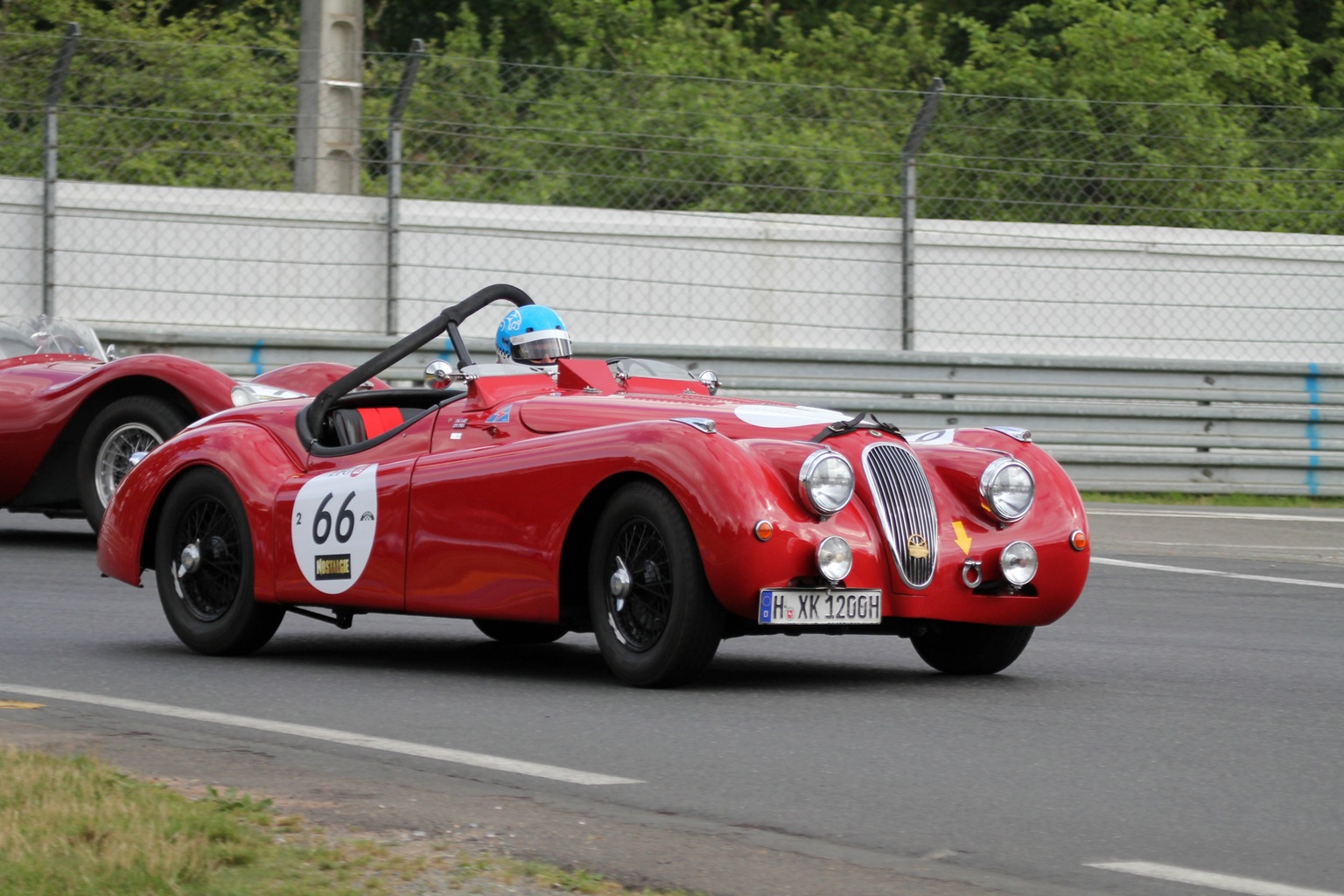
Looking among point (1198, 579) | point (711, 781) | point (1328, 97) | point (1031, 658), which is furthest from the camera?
point (1328, 97)

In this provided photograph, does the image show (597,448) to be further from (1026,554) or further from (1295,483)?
(1295,483)

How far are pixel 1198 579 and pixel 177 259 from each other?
26.6 feet

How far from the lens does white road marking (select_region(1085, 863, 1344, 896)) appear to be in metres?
3.99

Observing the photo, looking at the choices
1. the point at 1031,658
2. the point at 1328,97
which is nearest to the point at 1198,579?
the point at 1031,658

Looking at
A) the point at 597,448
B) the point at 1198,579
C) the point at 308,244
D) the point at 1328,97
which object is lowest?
the point at 1198,579

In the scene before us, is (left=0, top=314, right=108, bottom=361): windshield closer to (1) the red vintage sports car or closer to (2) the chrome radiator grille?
(1) the red vintage sports car

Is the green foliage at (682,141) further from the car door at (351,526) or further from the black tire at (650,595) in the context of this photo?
the black tire at (650,595)

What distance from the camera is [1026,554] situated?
21.8 ft

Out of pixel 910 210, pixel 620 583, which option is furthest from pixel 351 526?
pixel 910 210

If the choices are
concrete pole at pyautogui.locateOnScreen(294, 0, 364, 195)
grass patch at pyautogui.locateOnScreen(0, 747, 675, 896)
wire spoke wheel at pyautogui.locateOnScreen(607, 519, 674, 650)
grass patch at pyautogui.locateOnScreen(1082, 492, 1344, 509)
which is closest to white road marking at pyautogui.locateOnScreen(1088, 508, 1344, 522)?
grass patch at pyautogui.locateOnScreen(1082, 492, 1344, 509)

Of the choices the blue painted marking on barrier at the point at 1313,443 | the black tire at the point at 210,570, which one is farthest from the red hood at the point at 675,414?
the blue painted marking on barrier at the point at 1313,443

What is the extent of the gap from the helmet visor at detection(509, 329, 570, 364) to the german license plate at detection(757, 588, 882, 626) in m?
1.97

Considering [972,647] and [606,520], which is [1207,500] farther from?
[606,520]

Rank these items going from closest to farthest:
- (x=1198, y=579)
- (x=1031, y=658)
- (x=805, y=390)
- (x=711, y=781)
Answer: (x=711, y=781) < (x=1031, y=658) < (x=1198, y=579) < (x=805, y=390)
